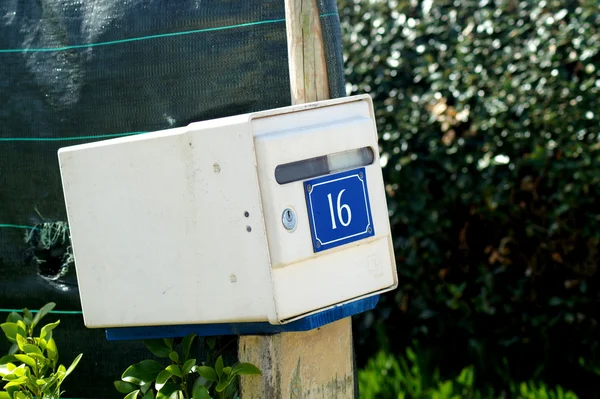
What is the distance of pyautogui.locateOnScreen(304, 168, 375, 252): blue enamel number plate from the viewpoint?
1.89 meters

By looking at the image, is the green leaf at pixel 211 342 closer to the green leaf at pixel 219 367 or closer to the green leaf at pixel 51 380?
the green leaf at pixel 219 367

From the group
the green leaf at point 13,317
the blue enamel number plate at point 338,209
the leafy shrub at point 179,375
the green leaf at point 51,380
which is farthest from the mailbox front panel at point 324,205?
the green leaf at point 13,317

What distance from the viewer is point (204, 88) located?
249 centimetres

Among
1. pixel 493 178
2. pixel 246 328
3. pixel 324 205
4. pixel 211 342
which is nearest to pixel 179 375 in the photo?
pixel 211 342

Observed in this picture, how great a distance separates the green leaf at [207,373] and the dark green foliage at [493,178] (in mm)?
1872

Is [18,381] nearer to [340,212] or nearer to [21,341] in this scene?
[21,341]

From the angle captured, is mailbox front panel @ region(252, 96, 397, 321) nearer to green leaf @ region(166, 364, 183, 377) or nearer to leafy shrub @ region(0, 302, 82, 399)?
green leaf @ region(166, 364, 183, 377)

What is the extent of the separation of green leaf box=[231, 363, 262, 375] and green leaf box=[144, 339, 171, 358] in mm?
201

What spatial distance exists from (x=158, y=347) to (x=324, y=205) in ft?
1.94

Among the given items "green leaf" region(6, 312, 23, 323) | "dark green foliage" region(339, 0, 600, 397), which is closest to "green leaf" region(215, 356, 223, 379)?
"green leaf" region(6, 312, 23, 323)

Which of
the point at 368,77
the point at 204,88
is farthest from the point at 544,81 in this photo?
the point at 204,88

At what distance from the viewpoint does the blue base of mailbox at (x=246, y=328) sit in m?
1.95

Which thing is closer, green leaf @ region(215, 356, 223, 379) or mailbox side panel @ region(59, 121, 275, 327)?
mailbox side panel @ region(59, 121, 275, 327)

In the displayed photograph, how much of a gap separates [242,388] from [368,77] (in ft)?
7.38
